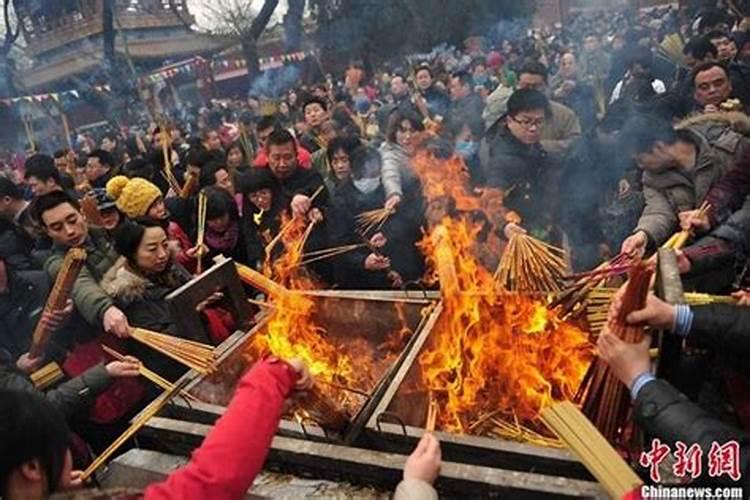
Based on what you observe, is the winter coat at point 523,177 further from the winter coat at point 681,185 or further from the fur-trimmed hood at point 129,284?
the fur-trimmed hood at point 129,284

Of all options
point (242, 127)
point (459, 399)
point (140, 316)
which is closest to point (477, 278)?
point (459, 399)

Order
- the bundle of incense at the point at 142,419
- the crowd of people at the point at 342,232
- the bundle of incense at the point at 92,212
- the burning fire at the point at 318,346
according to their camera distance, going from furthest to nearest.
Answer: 1. the bundle of incense at the point at 92,212
2. the burning fire at the point at 318,346
3. the bundle of incense at the point at 142,419
4. the crowd of people at the point at 342,232

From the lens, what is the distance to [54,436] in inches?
69.6

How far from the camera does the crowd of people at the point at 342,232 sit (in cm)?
198

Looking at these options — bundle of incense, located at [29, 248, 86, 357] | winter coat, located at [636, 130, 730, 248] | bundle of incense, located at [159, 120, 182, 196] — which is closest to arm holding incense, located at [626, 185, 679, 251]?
winter coat, located at [636, 130, 730, 248]

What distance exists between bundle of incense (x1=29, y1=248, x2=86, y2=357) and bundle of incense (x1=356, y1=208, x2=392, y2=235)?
2.17 meters

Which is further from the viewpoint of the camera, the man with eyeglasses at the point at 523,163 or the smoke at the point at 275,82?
the smoke at the point at 275,82

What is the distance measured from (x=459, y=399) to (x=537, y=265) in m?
0.99

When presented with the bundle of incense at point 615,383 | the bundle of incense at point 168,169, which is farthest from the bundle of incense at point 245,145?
the bundle of incense at point 615,383

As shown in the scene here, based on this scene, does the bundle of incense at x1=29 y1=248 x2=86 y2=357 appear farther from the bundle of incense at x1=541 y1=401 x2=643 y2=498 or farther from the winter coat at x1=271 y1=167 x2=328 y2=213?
the bundle of incense at x1=541 y1=401 x2=643 y2=498

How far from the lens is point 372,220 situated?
5.05 metres

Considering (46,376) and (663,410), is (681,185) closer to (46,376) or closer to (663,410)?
(663,410)

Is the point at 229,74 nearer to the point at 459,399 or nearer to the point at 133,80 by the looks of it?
the point at 133,80

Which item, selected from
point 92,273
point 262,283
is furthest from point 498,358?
point 92,273
